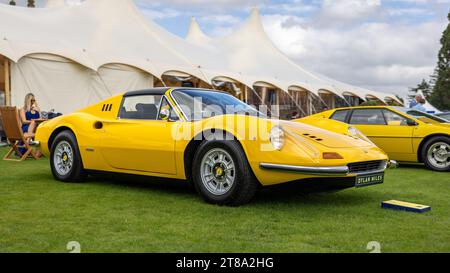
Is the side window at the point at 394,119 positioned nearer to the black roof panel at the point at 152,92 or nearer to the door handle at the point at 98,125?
the black roof panel at the point at 152,92

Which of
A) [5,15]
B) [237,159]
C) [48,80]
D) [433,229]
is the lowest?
[433,229]

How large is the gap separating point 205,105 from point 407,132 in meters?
4.89

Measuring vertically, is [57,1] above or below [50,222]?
above

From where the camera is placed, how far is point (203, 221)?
419 centimetres

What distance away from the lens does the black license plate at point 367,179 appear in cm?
475

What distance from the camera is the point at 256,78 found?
A: 73.6 feet

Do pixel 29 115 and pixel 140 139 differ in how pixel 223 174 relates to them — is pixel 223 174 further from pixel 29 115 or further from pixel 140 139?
pixel 29 115

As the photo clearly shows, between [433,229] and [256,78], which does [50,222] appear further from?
[256,78]

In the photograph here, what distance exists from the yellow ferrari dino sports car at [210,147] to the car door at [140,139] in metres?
0.01

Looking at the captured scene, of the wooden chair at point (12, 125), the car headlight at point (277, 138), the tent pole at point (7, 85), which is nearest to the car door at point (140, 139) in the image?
the car headlight at point (277, 138)

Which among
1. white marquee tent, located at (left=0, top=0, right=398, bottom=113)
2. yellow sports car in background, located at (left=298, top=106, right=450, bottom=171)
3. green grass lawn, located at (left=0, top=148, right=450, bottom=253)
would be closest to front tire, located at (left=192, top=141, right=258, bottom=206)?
green grass lawn, located at (left=0, top=148, right=450, bottom=253)

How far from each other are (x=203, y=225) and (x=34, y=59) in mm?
12562

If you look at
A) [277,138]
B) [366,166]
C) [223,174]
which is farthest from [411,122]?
[223,174]
